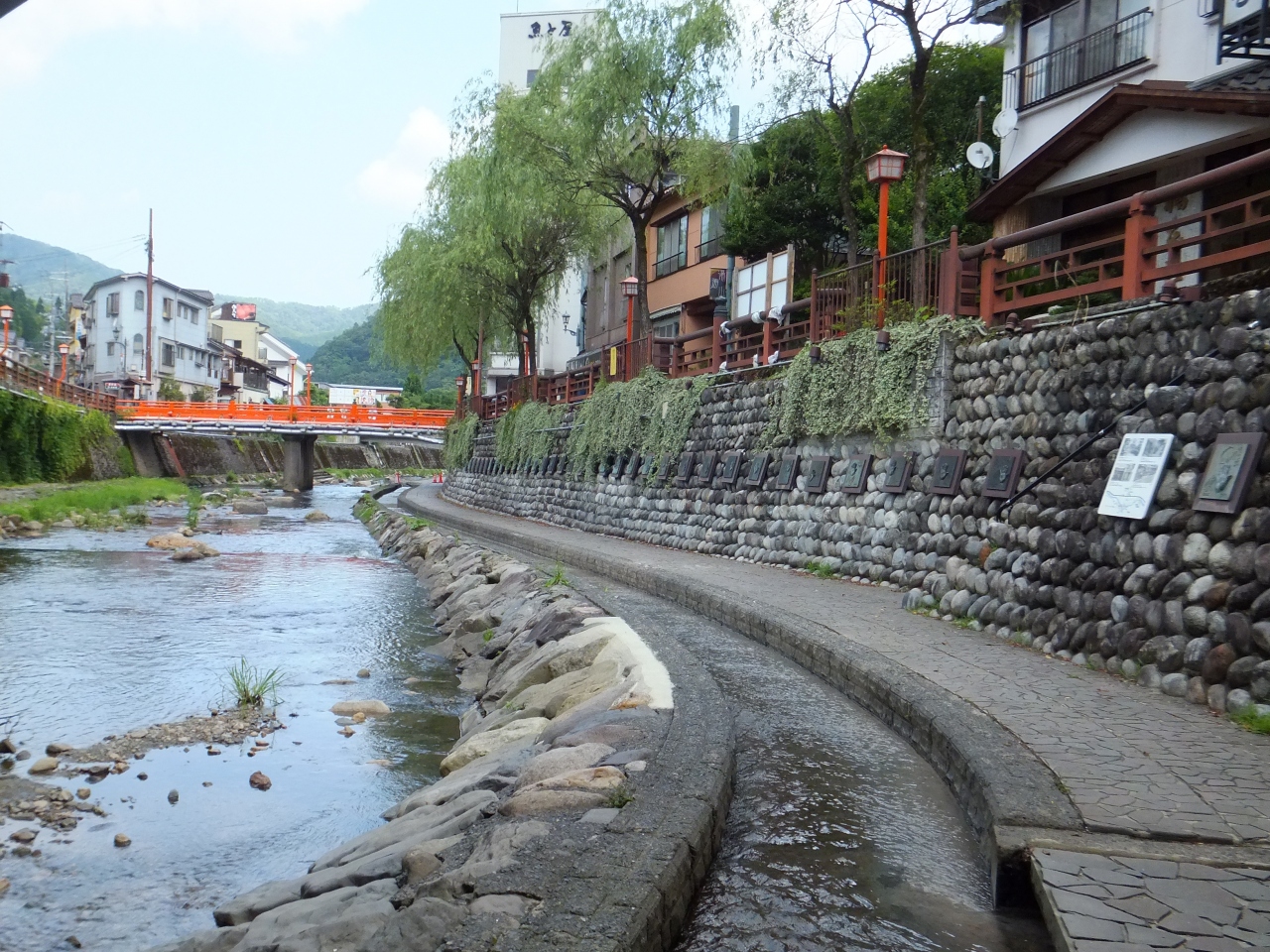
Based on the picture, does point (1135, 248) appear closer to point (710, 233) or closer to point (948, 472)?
point (948, 472)

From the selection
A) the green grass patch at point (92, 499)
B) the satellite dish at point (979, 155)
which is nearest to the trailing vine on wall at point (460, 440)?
the green grass patch at point (92, 499)

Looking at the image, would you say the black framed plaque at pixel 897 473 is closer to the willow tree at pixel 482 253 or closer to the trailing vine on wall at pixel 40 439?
the willow tree at pixel 482 253

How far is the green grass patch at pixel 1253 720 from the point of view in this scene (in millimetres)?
5668

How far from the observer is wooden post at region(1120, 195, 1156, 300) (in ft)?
27.1

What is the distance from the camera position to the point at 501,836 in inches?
163

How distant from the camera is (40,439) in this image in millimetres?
34656

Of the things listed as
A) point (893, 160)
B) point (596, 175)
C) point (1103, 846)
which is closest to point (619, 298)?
point (596, 175)

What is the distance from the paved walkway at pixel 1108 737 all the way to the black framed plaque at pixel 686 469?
298 inches

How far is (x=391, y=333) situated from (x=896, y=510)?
2745cm

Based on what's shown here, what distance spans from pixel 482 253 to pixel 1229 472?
82.5ft

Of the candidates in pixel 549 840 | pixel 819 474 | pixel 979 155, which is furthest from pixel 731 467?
pixel 549 840

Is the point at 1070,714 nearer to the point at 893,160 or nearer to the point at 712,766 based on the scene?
the point at 712,766

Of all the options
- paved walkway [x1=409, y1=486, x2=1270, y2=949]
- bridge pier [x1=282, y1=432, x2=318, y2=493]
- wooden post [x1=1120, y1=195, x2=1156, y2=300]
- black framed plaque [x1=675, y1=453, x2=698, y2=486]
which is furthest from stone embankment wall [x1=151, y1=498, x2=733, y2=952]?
bridge pier [x1=282, y1=432, x2=318, y2=493]

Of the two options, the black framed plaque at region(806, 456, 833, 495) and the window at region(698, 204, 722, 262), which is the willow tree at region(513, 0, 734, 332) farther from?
the black framed plaque at region(806, 456, 833, 495)
